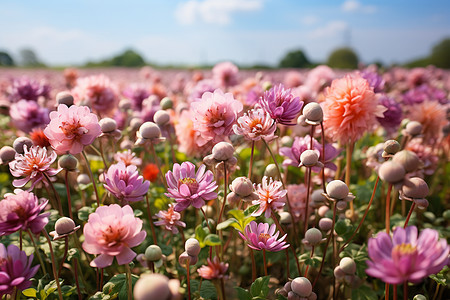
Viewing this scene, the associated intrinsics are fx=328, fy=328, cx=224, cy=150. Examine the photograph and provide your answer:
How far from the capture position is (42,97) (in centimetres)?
→ 261

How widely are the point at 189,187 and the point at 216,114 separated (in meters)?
0.31

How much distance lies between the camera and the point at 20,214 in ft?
3.09

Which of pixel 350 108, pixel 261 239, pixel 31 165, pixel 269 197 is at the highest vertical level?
pixel 350 108

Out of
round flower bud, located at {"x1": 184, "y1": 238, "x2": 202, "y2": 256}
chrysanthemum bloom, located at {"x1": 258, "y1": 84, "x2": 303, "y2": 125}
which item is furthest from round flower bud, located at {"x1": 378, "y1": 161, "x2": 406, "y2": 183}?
round flower bud, located at {"x1": 184, "y1": 238, "x2": 202, "y2": 256}

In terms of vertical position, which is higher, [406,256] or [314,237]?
[406,256]

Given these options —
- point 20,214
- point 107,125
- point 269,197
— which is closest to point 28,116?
point 107,125

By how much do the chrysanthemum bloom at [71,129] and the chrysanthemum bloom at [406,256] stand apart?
93cm

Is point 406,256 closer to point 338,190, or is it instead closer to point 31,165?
point 338,190

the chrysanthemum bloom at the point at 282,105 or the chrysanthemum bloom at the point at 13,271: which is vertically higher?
the chrysanthemum bloom at the point at 282,105

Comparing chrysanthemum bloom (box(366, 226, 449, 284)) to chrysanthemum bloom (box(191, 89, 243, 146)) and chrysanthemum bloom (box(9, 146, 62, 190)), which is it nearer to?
chrysanthemum bloom (box(191, 89, 243, 146))

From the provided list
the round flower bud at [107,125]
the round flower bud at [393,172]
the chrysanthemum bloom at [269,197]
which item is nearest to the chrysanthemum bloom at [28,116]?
the round flower bud at [107,125]

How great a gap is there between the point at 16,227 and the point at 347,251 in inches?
49.7

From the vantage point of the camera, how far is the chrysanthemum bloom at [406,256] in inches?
26.7

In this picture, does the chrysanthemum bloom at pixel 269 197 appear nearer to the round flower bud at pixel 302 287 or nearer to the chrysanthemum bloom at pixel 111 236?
the round flower bud at pixel 302 287
